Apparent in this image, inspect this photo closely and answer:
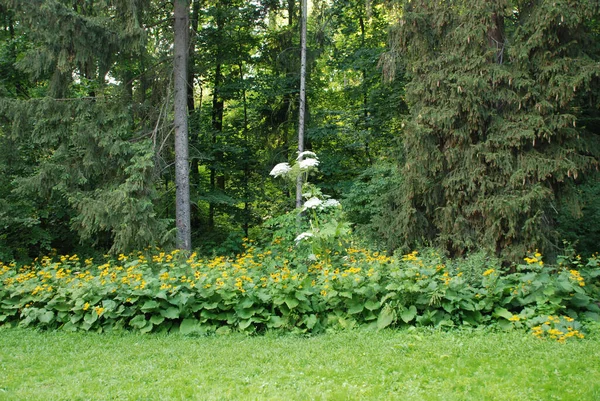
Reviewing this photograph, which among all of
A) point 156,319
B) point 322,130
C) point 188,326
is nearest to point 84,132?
point 156,319

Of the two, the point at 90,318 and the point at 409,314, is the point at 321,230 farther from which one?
the point at 90,318

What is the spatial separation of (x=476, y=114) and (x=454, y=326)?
403 centimetres

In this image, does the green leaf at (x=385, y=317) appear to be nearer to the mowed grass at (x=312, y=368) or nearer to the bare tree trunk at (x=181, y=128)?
the mowed grass at (x=312, y=368)

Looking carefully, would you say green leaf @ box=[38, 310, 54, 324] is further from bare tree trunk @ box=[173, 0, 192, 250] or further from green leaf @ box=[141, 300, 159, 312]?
bare tree trunk @ box=[173, 0, 192, 250]

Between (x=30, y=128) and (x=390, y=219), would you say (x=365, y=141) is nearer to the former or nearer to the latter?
(x=390, y=219)

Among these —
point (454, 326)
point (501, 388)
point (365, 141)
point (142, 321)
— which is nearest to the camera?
point (501, 388)

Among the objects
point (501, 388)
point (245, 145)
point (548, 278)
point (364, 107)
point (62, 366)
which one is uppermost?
point (364, 107)

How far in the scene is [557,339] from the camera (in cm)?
444

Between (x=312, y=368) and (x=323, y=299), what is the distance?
1.39m

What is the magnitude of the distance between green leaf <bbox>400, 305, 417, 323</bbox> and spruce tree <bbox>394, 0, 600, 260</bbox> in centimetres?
302

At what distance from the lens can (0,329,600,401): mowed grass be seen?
3605 millimetres

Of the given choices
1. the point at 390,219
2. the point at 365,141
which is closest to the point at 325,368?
the point at 390,219

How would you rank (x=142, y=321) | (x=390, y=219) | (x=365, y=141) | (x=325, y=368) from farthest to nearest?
1. (x=365, y=141)
2. (x=390, y=219)
3. (x=142, y=321)
4. (x=325, y=368)

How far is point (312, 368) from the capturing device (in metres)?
4.14
